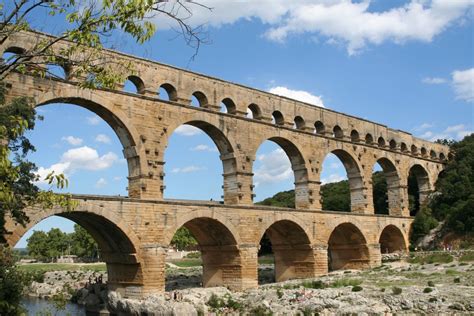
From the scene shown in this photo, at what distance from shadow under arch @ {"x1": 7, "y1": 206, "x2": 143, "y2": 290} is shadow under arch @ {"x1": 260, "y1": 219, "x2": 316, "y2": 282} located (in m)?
9.68

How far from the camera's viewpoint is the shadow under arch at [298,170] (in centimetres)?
3184

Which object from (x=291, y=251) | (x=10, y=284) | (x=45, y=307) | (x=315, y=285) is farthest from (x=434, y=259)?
(x=10, y=284)

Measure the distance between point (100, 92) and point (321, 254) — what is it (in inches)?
644

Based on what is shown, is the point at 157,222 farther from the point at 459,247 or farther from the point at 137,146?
the point at 459,247

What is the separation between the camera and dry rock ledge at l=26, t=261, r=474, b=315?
1983 cm

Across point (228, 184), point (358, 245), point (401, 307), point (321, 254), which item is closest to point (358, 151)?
point (358, 245)

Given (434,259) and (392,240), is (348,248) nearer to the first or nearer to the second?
(434,259)

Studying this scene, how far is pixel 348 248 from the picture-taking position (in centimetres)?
3588

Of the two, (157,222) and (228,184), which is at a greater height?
(228,184)

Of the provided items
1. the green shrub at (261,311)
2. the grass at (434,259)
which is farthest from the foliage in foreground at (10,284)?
the grass at (434,259)

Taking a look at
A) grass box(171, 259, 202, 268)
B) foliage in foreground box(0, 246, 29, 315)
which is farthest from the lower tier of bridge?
grass box(171, 259, 202, 268)

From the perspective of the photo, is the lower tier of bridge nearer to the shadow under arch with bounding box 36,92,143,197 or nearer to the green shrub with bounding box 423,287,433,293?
the shadow under arch with bounding box 36,92,143,197

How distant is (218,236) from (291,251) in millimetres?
6256

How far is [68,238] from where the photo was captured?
81.9m
